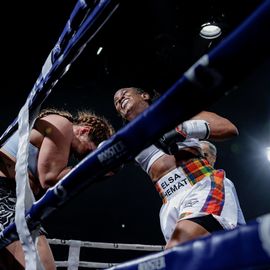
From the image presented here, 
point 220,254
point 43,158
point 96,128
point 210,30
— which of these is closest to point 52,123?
point 43,158

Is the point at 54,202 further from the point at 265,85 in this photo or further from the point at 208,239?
the point at 265,85

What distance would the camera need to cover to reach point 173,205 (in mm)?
1624

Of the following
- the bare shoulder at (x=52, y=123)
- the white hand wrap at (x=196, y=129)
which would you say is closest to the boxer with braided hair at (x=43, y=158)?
the bare shoulder at (x=52, y=123)

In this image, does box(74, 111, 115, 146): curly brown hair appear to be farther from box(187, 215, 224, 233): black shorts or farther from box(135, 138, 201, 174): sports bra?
box(187, 215, 224, 233): black shorts

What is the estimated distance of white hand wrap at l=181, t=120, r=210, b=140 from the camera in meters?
1.49

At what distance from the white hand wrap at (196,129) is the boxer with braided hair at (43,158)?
44 centimetres

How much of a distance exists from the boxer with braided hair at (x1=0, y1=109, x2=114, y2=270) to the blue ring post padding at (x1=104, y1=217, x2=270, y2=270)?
814mm

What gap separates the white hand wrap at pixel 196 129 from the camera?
1488 mm

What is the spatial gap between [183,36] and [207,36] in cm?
30

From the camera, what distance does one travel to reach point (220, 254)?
0.45 metres

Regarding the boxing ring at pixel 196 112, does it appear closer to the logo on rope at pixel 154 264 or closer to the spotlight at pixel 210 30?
the logo on rope at pixel 154 264

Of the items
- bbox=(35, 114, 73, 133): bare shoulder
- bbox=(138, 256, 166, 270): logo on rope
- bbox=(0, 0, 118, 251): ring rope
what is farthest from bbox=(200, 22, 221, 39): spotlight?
bbox=(138, 256, 166, 270): logo on rope

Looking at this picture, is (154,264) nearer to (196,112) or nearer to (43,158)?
(196,112)

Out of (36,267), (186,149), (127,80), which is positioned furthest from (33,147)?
(127,80)
